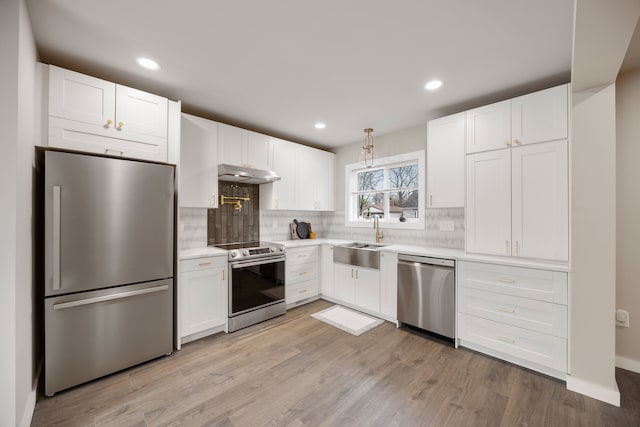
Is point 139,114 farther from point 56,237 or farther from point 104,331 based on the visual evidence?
point 104,331

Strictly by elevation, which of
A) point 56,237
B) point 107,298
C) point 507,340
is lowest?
point 507,340

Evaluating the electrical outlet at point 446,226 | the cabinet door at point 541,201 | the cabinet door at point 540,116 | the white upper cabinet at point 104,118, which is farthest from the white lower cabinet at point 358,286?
the white upper cabinet at point 104,118

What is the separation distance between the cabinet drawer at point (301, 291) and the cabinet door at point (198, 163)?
1544mm

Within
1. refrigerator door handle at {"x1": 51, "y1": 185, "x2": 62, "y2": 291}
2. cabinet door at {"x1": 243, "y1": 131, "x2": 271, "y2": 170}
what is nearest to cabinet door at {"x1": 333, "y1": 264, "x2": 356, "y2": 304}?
cabinet door at {"x1": 243, "y1": 131, "x2": 271, "y2": 170}

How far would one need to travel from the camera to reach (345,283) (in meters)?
3.71

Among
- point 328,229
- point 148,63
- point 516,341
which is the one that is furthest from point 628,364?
point 148,63

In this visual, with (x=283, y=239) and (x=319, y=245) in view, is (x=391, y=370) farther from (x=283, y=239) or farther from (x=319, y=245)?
(x=283, y=239)

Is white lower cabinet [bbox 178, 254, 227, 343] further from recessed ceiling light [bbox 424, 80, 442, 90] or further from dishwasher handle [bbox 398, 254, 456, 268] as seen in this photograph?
recessed ceiling light [bbox 424, 80, 442, 90]

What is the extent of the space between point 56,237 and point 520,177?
151 inches

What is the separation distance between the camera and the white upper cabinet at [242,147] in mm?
3211

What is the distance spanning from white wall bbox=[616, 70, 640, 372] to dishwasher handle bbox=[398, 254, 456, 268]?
134 cm

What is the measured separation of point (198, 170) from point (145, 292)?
1.39 metres

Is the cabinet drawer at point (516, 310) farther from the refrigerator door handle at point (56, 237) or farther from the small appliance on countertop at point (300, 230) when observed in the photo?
the refrigerator door handle at point (56, 237)

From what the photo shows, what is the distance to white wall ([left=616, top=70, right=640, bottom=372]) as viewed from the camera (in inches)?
87.0
